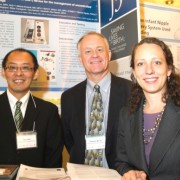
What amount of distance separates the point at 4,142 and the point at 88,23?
7.44 feet

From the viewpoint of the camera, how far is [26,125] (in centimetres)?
236

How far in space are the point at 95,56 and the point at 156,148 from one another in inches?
49.7

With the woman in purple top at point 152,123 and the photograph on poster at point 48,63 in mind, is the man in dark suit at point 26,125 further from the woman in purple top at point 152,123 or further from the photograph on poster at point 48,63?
the photograph on poster at point 48,63

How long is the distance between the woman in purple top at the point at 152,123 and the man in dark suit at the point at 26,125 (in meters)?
0.79

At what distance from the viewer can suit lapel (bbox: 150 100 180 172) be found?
5.07 ft

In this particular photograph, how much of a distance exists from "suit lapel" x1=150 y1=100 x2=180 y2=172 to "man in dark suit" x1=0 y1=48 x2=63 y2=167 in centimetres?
111

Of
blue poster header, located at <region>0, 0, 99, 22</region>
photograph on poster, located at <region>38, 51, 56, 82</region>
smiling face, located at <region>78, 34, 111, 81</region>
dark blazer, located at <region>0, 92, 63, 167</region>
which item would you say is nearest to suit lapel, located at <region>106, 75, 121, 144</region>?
smiling face, located at <region>78, 34, 111, 81</region>

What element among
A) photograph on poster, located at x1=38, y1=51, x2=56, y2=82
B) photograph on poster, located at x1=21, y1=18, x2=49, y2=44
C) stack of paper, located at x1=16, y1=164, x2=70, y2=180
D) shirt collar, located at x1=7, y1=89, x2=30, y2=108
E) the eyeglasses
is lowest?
stack of paper, located at x1=16, y1=164, x2=70, y2=180

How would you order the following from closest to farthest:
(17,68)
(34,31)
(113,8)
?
(17,68) → (113,8) → (34,31)

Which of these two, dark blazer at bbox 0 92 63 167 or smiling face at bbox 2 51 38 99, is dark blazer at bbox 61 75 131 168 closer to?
dark blazer at bbox 0 92 63 167

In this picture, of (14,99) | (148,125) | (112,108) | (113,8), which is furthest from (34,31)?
(148,125)

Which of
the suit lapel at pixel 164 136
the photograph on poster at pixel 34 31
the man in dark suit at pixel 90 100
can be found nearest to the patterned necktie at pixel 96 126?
the man in dark suit at pixel 90 100

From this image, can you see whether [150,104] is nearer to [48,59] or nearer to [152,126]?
[152,126]

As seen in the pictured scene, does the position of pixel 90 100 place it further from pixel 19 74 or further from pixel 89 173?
pixel 89 173
